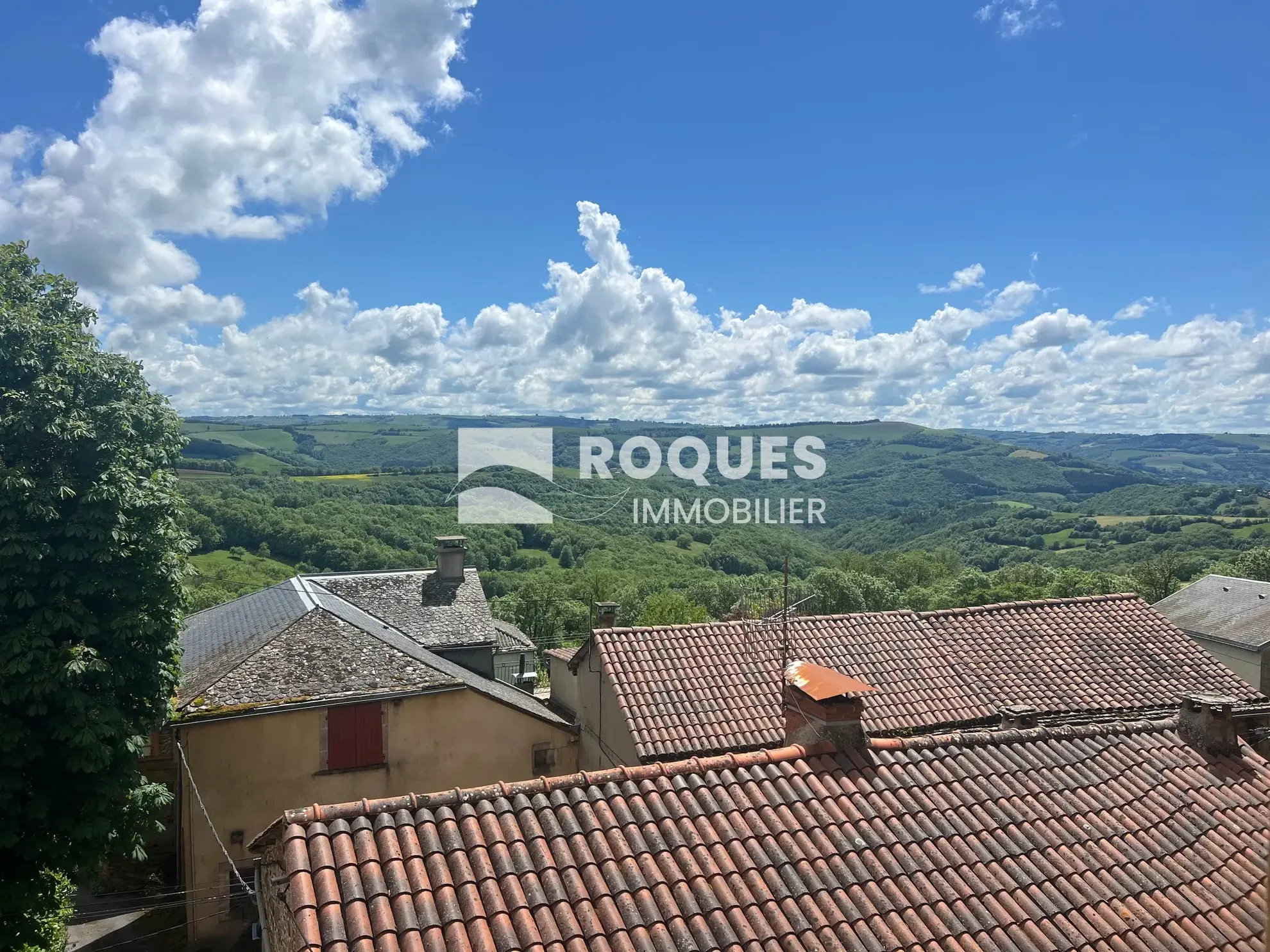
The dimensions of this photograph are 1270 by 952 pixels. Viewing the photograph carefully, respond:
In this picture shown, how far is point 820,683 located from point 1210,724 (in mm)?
4669

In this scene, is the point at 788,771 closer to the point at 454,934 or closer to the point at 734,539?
the point at 454,934

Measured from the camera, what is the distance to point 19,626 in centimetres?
929

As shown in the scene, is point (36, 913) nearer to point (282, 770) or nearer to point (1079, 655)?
point (282, 770)

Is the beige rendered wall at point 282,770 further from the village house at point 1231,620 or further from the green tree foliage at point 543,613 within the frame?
the green tree foliage at point 543,613

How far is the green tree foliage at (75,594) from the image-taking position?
9156 mm

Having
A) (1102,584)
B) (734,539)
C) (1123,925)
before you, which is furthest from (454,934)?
(734,539)

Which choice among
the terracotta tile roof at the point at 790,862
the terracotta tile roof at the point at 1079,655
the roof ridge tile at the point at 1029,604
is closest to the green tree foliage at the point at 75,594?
the terracotta tile roof at the point at 790,862

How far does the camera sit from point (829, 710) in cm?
674

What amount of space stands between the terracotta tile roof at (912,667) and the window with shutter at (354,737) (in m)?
4.31

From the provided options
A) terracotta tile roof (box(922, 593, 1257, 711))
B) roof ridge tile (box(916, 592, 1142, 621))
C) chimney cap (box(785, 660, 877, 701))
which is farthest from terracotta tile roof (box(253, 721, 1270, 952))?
roof ridge tile (box(916, 592, 1142, 621))

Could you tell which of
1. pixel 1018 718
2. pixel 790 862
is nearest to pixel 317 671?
pixel 790 862

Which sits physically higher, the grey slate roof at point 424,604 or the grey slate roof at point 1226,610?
the grey slate roof at point 424,604

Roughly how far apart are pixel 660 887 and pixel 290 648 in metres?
11.5

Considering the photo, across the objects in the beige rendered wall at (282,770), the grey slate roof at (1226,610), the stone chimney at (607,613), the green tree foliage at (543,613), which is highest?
the stone chimney at (607,613)
